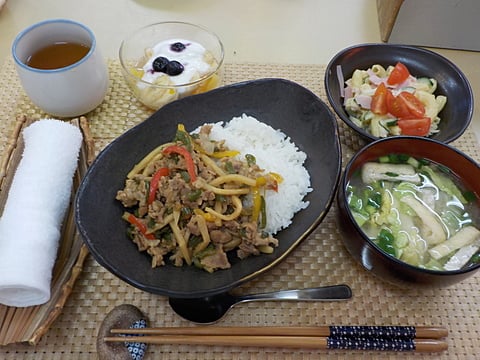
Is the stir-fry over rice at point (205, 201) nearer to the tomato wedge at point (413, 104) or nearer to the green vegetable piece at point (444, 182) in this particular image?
the green vegetable piece at point (444, 182)

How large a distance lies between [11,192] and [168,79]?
75 centimetres

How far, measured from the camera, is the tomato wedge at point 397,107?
68.4 inches

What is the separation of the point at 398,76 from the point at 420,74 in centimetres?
14

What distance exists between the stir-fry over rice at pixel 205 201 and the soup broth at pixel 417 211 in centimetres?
21

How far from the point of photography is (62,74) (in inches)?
63.7

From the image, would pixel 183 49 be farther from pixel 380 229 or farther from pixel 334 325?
pixel 334 325

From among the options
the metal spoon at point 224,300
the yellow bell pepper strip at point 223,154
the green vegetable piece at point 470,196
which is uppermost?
the green vegetable piece at point 470,196

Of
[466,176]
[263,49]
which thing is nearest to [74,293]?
[466,176]

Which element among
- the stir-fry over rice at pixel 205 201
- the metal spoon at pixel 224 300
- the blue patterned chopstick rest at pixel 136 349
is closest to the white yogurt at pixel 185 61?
the stir-fry over rice at pixel 205 201

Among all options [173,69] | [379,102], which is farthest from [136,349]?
[379,102]

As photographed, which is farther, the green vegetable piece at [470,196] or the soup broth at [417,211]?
the green vegetable piece at [470,196]

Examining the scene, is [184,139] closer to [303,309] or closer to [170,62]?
[170,62]

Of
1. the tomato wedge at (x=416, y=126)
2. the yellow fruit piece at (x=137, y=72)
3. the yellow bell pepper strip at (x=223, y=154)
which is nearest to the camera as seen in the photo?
the yellow bell pepper strip at (x=223, y=154)

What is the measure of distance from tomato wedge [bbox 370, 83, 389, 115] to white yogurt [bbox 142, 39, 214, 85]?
682mm
